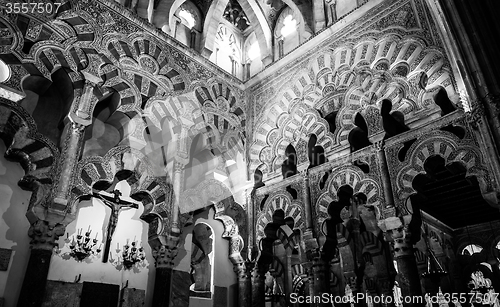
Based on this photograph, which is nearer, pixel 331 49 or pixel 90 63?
pixel 90 63

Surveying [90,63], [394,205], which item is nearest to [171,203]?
[90,63]

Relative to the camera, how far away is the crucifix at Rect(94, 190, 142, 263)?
22.8 ft

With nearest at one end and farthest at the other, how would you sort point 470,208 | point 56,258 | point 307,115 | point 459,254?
point 56,258, point 307,115, point 470,208, point 459,254

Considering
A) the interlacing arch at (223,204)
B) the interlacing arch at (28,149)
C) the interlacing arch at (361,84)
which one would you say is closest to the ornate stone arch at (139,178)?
the interlacing arch at (28,149)

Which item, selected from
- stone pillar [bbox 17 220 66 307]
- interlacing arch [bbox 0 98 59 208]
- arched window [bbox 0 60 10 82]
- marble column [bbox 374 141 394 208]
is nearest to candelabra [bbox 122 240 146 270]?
stone pillar [bbox 17 220 66 307]

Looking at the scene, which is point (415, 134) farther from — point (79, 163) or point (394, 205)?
point (79, 163)

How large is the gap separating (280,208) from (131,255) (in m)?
3.16

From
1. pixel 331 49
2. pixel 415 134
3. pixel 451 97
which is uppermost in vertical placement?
pixel 331 49

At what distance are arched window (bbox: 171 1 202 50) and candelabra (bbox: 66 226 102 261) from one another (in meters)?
5.09

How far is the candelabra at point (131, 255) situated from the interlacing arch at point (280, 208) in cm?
255

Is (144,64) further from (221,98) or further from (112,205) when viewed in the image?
(112,205)

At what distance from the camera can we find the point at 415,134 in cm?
634

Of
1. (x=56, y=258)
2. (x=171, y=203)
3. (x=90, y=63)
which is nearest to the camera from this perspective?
(x=56, y=258)

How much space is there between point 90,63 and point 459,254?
13.5 meters
